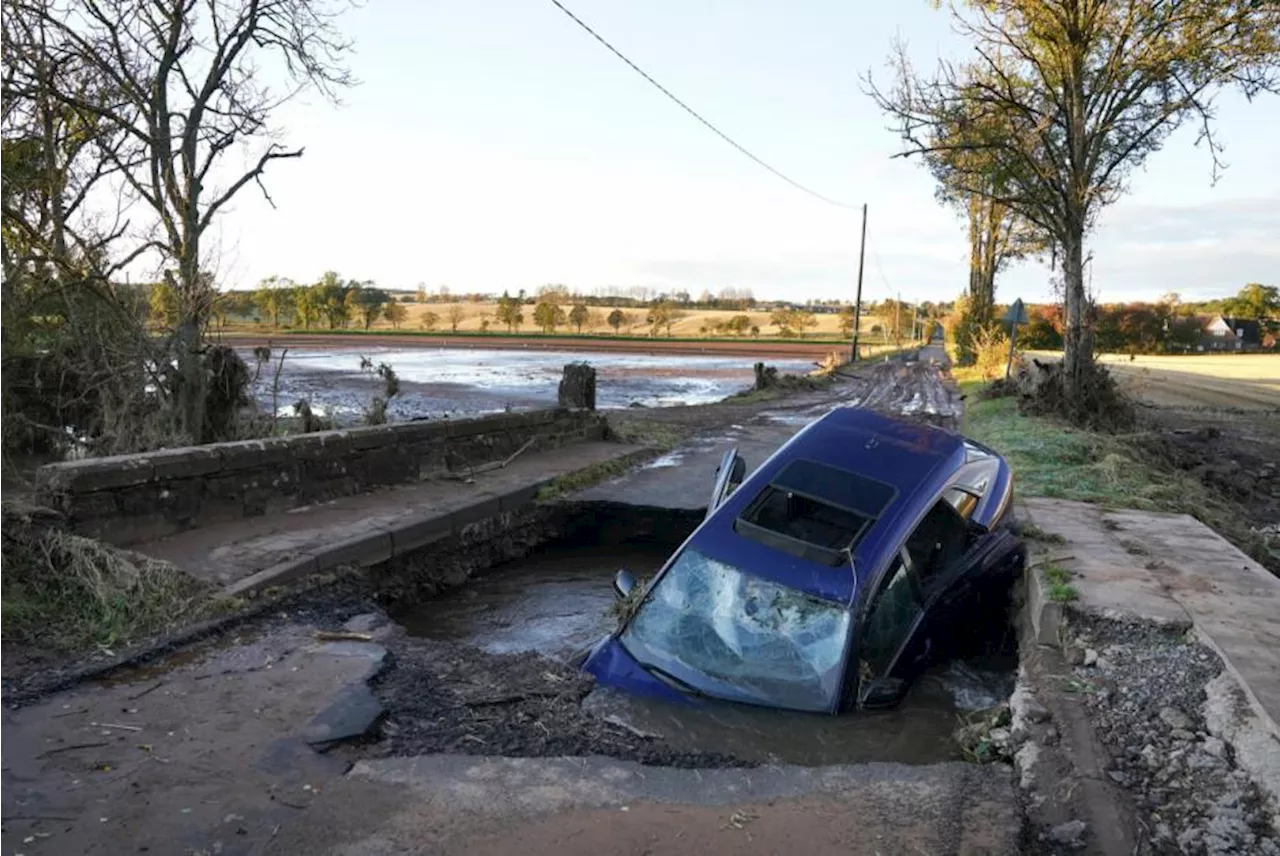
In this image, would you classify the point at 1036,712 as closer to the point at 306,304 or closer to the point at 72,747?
the point at 72,747

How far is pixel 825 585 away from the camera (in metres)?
5.04

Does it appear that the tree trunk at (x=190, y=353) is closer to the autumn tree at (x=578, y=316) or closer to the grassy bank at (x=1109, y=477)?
the grassy bank at (x=1109, y=477)

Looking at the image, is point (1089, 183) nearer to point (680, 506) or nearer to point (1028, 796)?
point (680, 506)

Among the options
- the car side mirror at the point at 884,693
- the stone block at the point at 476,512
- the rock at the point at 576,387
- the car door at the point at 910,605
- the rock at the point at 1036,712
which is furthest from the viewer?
the rock at the point at 576,387

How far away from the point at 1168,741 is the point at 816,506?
239 centimetres

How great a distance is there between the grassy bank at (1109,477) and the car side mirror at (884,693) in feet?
17.8

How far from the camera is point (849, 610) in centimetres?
495

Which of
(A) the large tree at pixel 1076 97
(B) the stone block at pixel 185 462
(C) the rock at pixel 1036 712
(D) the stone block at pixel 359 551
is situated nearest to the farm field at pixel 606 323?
(A) the large tree at pixel 1076 97

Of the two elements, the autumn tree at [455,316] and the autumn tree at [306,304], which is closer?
the autumn tree at [306,304]

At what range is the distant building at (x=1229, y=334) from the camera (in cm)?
6888

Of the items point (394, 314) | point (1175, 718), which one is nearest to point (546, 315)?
point (394, 314)

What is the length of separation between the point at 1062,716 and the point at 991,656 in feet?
6.26

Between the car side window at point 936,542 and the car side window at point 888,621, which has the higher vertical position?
the car side window at point 936,542

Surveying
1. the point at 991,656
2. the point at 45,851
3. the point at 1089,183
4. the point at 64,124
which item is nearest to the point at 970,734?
the point at 991,656
